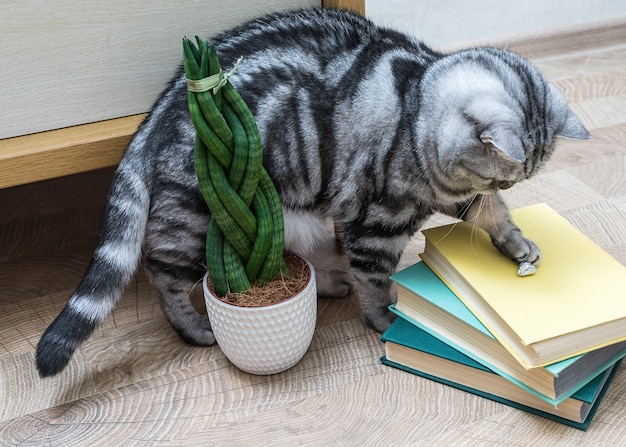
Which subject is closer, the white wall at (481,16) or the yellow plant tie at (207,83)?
the yellow plant tie at (207,83)

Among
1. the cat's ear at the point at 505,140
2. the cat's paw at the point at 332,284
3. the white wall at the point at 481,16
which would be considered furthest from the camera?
the white wall at the point at 481,16

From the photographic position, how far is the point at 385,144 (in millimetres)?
1053

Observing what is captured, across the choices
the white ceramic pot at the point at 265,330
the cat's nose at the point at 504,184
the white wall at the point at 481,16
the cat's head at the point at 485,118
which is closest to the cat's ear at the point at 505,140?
the cat's head at the point at 485,118

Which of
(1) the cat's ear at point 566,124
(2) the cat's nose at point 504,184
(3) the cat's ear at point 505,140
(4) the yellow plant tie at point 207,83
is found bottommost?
(2) the cat's nose at point 504,184

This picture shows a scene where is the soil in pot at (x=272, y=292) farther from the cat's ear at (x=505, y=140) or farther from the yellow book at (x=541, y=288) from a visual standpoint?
the cat's ear at (x=505, y=140)

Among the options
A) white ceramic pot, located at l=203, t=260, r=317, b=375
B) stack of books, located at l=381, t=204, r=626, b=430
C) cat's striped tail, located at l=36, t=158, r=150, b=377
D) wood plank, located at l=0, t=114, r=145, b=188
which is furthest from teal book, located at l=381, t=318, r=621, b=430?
wood plank, located at l=0, t=114, r=145, b=188

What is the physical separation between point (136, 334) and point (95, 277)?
0.17 m

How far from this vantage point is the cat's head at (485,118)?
924 mm

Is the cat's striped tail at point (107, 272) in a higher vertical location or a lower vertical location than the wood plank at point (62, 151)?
lower

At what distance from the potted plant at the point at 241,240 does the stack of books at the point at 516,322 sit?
6.4 inches

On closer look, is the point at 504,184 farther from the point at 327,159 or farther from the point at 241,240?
the point at 241,240

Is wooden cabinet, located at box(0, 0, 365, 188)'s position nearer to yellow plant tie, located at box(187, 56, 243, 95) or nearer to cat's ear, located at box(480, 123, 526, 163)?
yellow plant tie, located at box(187, 56, 243, 95)

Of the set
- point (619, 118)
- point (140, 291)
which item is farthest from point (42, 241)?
point (619, 118)

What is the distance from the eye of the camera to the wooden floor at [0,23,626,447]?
0.96 metres
